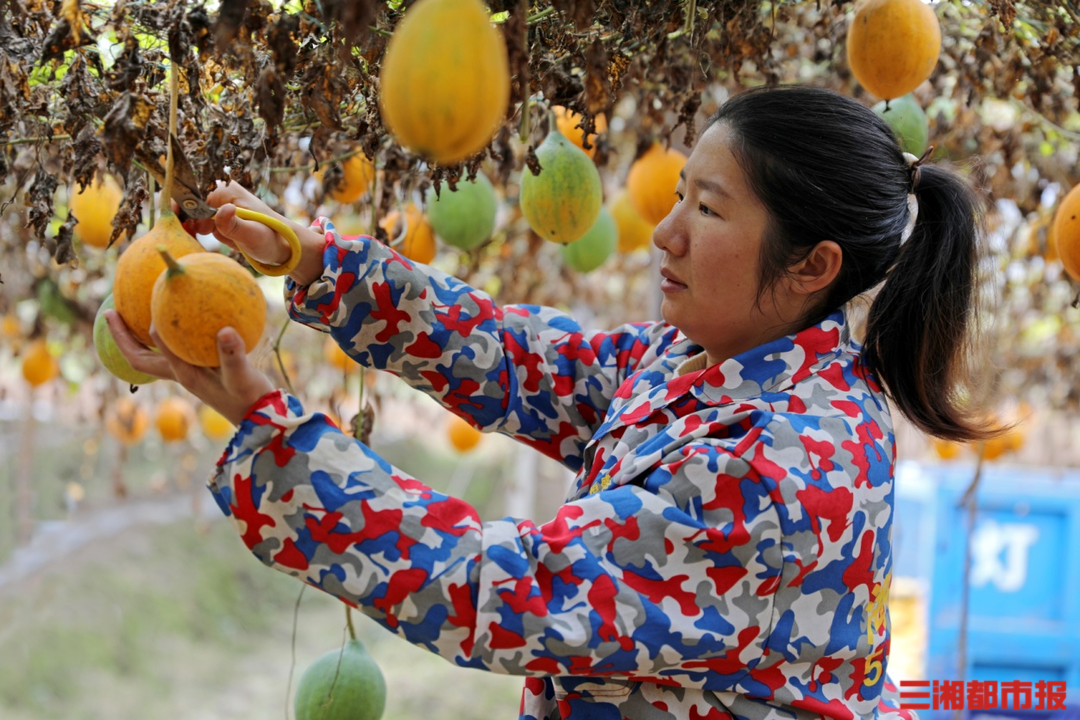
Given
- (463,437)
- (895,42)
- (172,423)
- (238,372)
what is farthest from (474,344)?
(172,423)

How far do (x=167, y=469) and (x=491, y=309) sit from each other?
22.7ft

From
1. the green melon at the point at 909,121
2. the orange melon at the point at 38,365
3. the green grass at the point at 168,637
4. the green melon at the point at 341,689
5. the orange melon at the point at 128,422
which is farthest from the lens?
the green grass at the point at 168,637

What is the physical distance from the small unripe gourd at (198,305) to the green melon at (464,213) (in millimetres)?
1176

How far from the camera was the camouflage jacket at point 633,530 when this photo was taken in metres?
0.95

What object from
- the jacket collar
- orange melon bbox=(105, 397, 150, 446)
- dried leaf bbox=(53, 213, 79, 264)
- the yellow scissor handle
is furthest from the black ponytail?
orange melon bbox=(105, 397, 150, 446)

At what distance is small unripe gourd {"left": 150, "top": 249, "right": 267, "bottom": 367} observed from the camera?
0.88 meters

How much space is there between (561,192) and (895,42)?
59 cm

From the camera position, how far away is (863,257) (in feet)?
4.37

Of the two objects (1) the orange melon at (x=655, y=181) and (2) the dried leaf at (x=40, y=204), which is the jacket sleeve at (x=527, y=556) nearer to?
(2) the dried leaf at (x=40, y=204)

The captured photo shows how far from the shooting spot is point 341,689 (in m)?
1.66

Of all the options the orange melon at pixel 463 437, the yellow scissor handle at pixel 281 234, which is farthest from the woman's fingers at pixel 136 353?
the orange melon at pixel 463 437

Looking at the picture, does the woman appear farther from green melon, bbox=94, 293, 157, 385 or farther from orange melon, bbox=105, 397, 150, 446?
orange melon, bbox=105, 397, 150, 446

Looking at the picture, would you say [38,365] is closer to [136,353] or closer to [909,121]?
[136,353]

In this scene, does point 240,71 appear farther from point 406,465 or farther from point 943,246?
point 406,465
